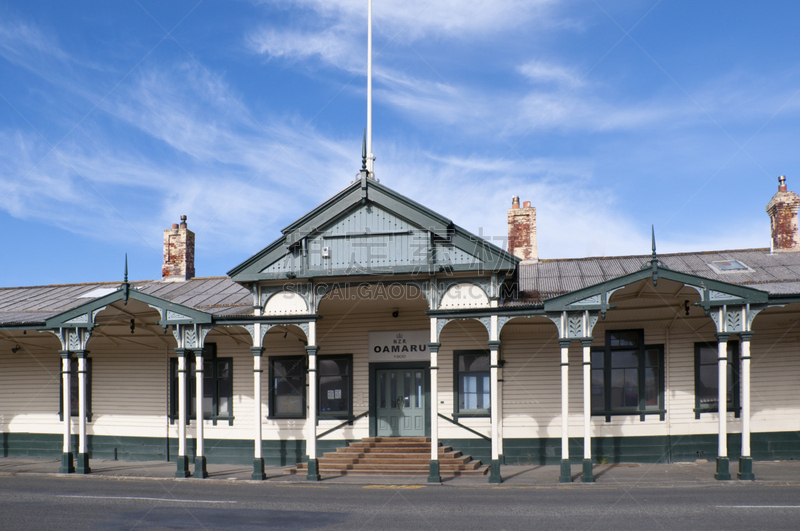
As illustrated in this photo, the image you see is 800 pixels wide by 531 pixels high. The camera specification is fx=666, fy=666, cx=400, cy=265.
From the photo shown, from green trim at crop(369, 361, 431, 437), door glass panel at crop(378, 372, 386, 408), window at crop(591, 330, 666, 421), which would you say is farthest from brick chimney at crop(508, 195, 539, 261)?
door glass panel at crop(378, 372, 386, 408)

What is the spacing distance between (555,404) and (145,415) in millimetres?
11846

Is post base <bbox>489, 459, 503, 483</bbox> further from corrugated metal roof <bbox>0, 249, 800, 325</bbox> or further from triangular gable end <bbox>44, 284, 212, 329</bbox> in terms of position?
triangular gable end <bbox>44, 284, 212, 329</bbox>

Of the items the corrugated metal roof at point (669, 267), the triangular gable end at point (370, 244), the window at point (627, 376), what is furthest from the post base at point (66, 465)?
the window at point (627, 376)

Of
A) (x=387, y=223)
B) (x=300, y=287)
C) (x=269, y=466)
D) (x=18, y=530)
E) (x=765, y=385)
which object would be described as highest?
(x=387, y=223)

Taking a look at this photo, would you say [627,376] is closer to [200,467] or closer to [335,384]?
Answer: [335,384]

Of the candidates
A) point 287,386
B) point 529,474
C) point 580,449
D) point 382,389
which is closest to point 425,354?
point 382,389

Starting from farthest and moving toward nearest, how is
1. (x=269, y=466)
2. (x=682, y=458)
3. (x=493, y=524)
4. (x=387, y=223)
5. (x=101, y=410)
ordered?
(x=101, y=410)
(x=269, y=466)
(x=682, y=458)
(x=387, y=223)
(x=493, y=524)

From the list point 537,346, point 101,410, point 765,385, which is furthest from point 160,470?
point 765,385

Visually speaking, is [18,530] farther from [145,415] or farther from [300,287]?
[145,415]

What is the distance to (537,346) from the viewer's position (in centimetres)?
1766

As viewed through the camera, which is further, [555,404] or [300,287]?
[555,404]

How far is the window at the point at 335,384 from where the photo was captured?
18.5 m

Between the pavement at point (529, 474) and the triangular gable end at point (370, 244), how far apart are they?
188 inches

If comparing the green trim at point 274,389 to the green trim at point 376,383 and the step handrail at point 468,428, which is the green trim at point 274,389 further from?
the step handrail at point 468,428
